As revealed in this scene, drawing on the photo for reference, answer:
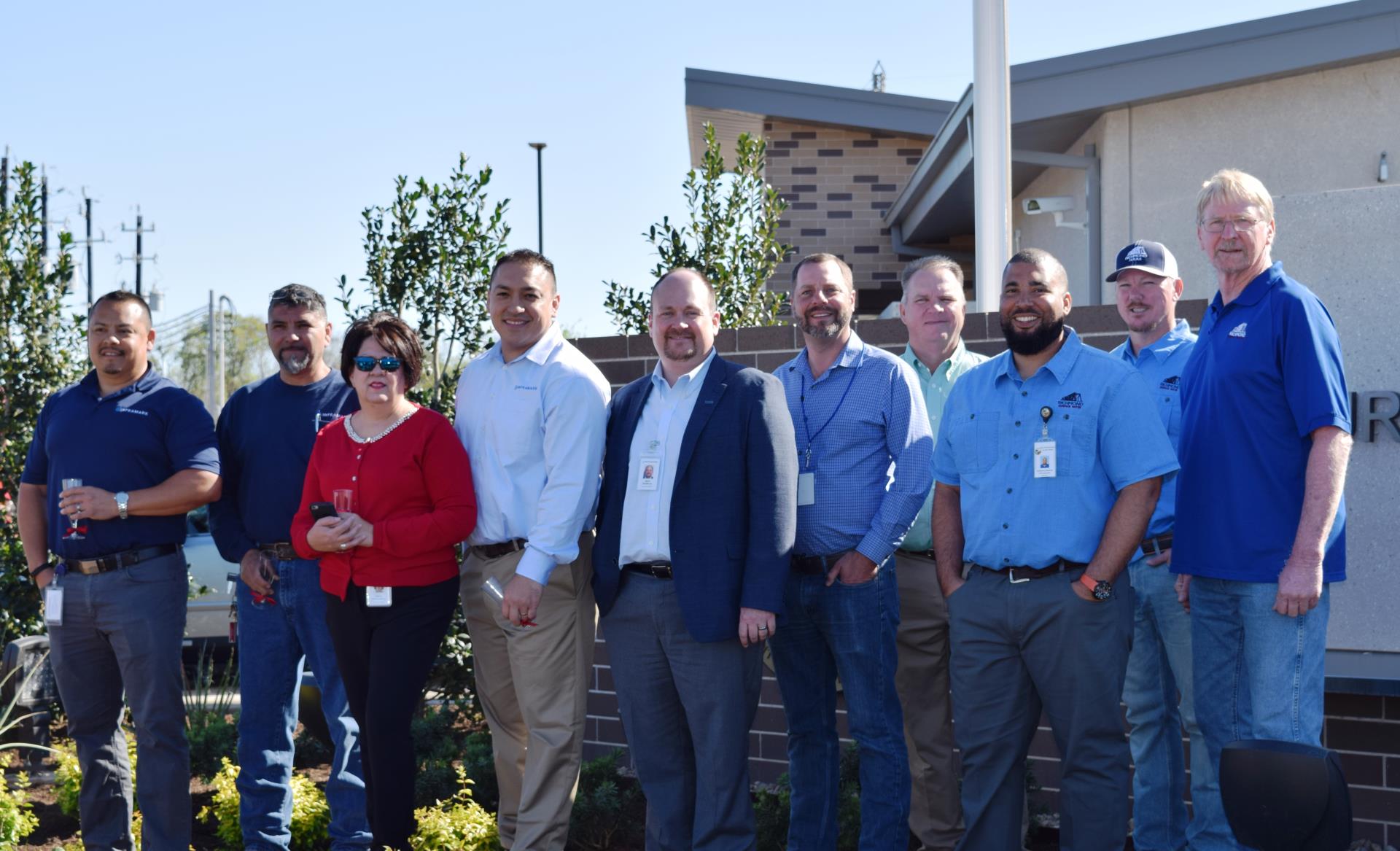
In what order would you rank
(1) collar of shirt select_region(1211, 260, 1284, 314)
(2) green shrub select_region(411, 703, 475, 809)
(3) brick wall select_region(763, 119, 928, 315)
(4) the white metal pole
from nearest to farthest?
(1) collar of shirt select_region(1211, 260, 1284, 314), (2) green shrub select_region(411, 703, 475, 809), (4) the white metal pole, (3) brick wall select_region(763, 119, 928, 315)

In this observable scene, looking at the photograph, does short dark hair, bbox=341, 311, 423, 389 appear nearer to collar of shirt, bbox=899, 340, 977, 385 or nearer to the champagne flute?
the champagne flute

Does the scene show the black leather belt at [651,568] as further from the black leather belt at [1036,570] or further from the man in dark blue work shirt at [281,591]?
the man in dark blue work shirt at [281,591]

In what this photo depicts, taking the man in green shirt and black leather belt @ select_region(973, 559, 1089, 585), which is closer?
black leather belt @ select_region(973, 559, 1089, 585)

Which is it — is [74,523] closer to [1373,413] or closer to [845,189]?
[1373,413]

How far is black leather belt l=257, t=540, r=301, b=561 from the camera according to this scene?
189 inches

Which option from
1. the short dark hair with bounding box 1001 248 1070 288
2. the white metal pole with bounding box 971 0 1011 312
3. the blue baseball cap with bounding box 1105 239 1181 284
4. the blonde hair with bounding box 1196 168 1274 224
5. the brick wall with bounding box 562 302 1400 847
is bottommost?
the brick wall with bounding box 562 302 1400 847

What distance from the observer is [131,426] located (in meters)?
4.80

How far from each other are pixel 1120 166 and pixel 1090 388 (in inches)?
210

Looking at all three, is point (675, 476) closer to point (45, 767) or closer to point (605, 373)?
point (605, 373)

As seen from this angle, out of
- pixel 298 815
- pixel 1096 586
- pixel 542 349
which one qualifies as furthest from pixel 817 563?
pixel 298 815

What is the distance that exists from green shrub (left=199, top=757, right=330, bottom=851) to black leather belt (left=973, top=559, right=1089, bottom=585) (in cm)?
295

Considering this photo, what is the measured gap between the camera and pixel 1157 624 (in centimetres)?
434

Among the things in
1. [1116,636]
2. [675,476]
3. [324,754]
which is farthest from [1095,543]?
[324,754]


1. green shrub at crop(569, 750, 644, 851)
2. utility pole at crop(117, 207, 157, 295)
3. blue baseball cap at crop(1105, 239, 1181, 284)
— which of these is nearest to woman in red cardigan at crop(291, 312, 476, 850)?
green shrub at crop(569, 750, 644, 851)
